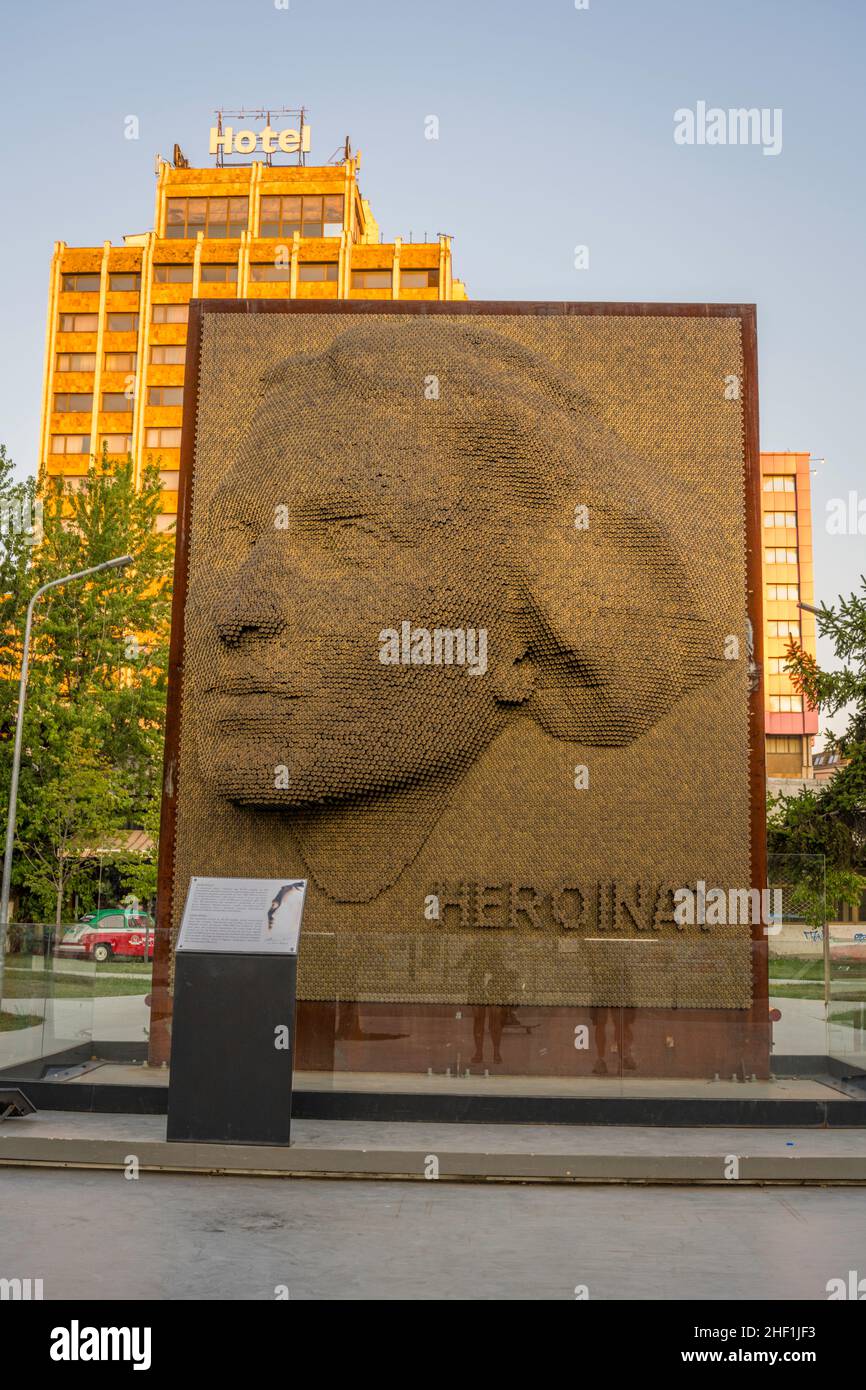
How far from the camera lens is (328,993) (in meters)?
15.3

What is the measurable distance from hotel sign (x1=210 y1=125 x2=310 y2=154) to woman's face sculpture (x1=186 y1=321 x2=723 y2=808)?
72.1 m

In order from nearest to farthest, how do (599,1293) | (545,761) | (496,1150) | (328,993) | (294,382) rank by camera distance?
(599,1293) < (496,1150) < (328,993) < (545,761) < (294,382)

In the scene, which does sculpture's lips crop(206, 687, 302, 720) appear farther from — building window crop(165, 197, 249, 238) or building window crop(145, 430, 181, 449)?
building window crop(165, 197, 249, 238)

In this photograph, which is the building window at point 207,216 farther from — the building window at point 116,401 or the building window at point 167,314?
the building window at point 116,401

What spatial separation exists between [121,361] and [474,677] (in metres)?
67.5

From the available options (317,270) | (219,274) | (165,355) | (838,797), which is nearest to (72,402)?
(165,355)

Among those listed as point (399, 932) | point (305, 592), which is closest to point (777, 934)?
point (399, 932)

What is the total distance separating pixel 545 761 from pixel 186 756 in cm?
443

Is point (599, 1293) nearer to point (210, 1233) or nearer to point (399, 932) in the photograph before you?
point (210, 1233)

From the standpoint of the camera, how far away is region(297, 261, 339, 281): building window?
3044 inches

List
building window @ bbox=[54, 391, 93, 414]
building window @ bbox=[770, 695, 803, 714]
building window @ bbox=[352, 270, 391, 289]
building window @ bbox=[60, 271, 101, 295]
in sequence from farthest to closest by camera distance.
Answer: building window @ bbox=[770, 695, 803, 714]
building window @ bbox=[60, 271, 101, 295]
building window @ bbox=[54, 391, 93, 414]
building window @ bbox=[352, 270, 391, 289]

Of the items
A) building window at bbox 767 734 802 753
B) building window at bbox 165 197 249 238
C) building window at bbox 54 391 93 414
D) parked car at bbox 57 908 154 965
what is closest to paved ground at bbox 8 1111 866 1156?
parked car at bbox 57 908 154 965

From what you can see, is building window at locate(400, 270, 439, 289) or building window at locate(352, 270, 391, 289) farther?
building window at locate(352, 270, 391, 289)

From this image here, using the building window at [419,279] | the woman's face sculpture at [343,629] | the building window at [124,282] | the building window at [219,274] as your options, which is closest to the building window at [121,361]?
the building window at [124,282]
